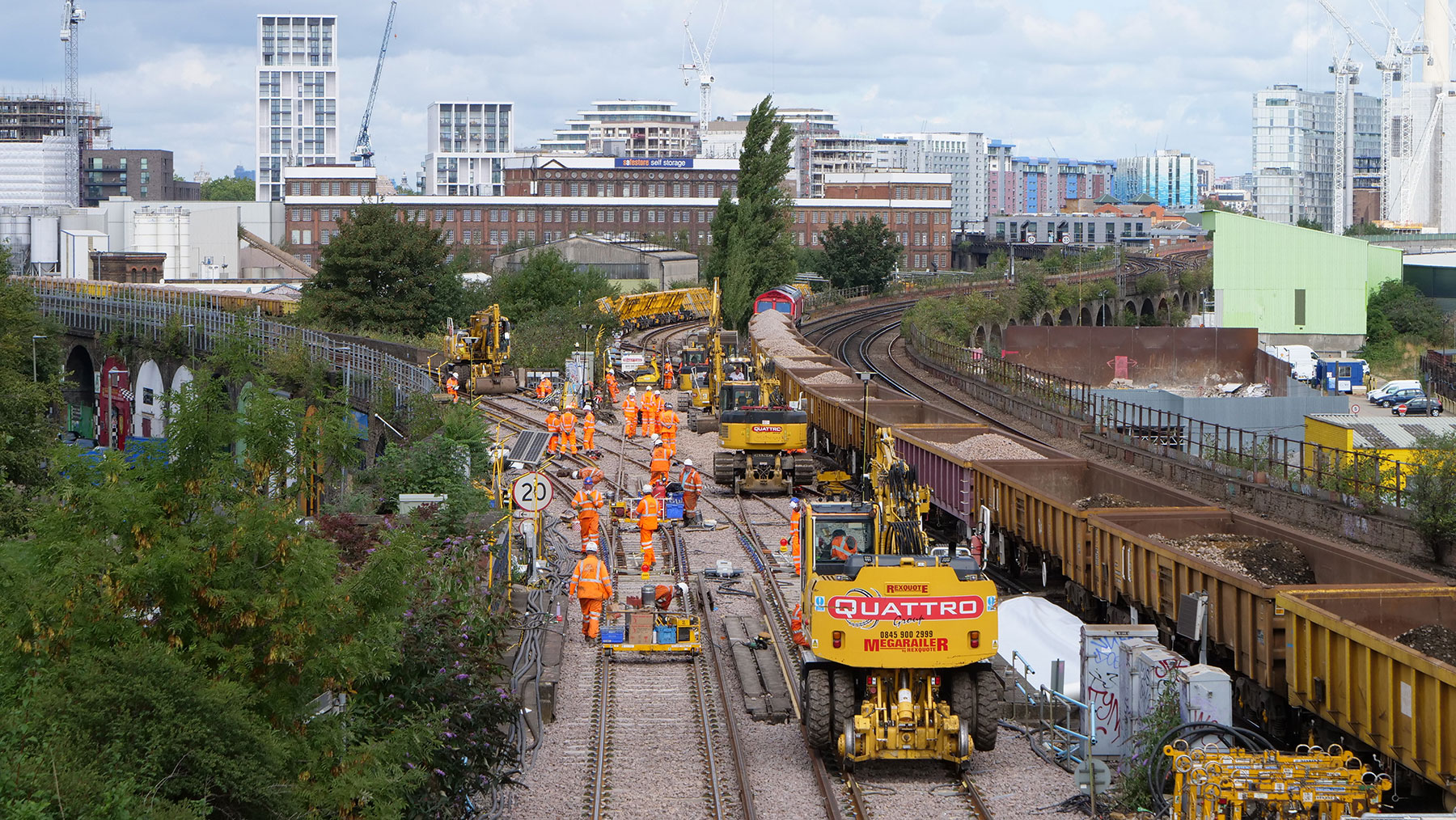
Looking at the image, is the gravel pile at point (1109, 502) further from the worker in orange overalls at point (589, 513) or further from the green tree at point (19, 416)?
the green tree at point (19, 416)

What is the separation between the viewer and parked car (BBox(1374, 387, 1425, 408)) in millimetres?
51812

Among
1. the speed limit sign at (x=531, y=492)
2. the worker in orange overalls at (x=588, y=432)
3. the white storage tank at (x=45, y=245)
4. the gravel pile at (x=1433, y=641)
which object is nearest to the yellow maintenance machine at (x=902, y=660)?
the gravel pile at (x=1433, y=641)

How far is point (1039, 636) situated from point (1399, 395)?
4088 cm

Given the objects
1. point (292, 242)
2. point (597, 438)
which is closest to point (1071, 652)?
point (597, 438)

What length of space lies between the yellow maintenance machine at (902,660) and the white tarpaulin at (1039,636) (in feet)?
9.68

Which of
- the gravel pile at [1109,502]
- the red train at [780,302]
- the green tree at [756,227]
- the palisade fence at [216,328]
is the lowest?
the gravel pile at [1109,502]

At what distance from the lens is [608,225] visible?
127 m

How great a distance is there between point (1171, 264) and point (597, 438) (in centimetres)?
7341

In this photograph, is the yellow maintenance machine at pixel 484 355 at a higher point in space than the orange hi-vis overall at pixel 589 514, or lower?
higher

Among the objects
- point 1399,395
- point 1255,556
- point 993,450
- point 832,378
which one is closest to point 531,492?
point 1255,556

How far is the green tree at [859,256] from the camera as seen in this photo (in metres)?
93.2

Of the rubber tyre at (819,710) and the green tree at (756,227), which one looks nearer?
the rubber tyre at (819,710)

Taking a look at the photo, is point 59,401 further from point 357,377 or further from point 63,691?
point 63,691

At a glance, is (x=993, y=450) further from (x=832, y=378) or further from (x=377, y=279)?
(x=377, y=279)
